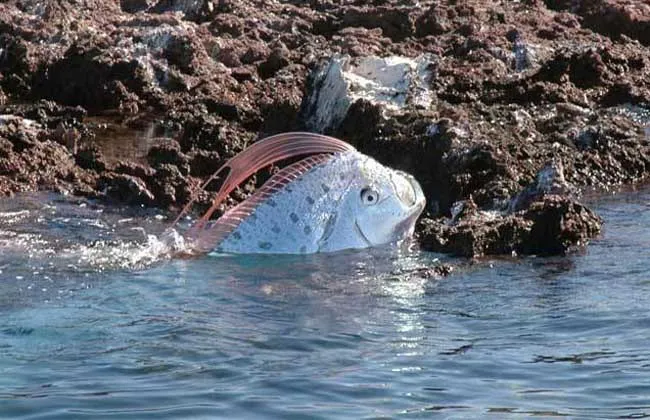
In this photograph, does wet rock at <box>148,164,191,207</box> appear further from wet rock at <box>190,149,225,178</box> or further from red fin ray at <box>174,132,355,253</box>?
red fin ray at <box>174,132,355,253</box>

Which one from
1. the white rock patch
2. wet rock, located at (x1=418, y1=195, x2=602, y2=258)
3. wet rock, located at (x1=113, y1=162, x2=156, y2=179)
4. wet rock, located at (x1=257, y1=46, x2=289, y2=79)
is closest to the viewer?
wet rock, located at (x1=418, y1=195, x2=602, y2=258)

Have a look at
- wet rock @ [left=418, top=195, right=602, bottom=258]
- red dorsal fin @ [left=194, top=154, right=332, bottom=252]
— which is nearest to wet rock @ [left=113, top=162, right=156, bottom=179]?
red dorsal fin @ [left=194, top=154, right=332, bottom=252]

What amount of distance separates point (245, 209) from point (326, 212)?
57 cm

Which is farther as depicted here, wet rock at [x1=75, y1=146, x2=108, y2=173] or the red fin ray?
wet rock at [x1=75, y1=146, x2=108, y2=173]

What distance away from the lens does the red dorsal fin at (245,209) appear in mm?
9945

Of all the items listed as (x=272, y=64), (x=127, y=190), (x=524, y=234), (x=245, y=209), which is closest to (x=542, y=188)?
(x=524, y=234)

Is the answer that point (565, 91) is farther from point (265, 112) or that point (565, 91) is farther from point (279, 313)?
point (279, 313)

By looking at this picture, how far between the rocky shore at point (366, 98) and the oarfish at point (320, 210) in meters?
0.37

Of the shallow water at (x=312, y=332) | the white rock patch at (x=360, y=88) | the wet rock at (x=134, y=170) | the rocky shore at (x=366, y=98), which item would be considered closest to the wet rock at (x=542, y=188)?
the rocky shore at (x=366, y=98)

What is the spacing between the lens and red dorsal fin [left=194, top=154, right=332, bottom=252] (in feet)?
32.6

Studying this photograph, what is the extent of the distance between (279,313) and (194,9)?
9.64 meters

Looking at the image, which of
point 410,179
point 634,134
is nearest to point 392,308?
point 410,179

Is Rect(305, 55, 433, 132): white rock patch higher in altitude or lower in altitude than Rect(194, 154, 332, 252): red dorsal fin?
higher

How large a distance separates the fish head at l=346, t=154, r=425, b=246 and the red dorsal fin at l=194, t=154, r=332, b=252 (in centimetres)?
30
